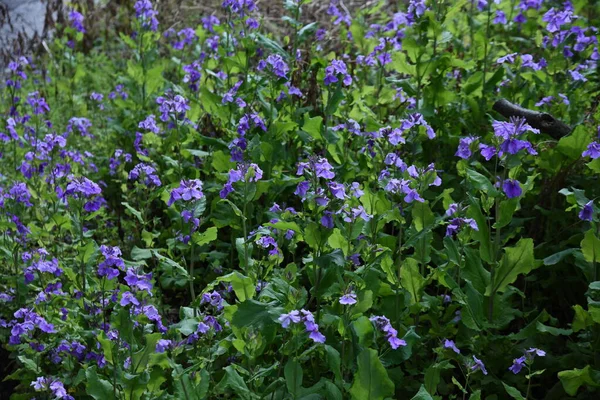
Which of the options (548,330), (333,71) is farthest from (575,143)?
(333,71)

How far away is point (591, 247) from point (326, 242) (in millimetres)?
852

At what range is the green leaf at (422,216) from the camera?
2.54 m

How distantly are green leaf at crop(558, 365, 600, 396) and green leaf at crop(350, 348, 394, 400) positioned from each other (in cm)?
62

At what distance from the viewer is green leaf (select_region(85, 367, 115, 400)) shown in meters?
2.27

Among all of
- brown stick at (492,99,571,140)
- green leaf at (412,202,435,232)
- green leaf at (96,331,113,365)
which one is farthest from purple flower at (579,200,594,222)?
green leaf at (96,331,113,365)

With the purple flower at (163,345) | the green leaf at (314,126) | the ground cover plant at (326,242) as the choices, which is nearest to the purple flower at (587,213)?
the ground cover plant at (326,242)

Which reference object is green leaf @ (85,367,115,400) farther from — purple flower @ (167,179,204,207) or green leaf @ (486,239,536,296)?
green leaf @ (486,239,536,296)

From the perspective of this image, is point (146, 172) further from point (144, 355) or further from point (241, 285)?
point (144, 355)

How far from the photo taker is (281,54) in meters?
3.54

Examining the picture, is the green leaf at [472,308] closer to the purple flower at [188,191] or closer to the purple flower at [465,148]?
the purple flower at [465,148]

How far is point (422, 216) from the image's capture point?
255 centimetres

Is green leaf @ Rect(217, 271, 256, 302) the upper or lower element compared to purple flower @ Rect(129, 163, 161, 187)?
lower

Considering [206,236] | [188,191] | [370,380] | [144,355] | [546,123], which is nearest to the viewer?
[370,380]

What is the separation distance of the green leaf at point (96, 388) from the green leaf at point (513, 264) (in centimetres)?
124
